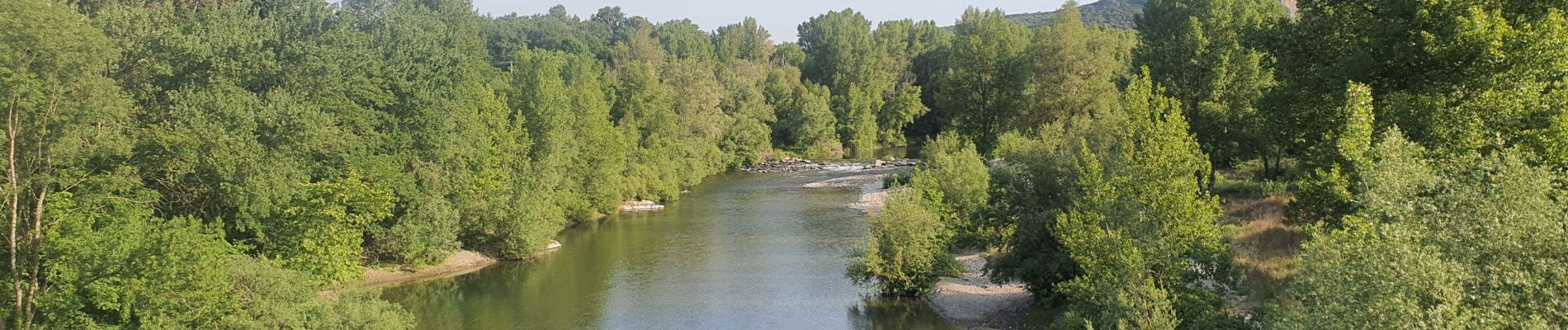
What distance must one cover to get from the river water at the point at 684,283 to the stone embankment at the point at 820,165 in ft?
83.2

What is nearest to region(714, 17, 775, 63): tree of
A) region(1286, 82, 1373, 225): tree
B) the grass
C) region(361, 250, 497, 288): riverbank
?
region(361, 250, 497, 288): riverbank

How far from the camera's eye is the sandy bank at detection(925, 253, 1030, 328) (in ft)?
102

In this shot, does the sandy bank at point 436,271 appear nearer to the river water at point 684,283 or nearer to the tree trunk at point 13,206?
the river water at point 684,283

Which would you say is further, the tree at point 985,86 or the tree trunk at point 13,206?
the tree at point 985,86

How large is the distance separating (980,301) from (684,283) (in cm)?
1155

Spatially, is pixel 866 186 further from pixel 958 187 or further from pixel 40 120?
pixel 40 120

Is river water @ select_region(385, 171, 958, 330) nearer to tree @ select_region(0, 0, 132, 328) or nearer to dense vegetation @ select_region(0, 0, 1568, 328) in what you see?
dense vegetation @ select_region(0, 0, 1568, 328)

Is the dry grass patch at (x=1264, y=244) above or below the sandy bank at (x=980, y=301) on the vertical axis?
above

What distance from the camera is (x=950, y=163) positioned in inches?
1596

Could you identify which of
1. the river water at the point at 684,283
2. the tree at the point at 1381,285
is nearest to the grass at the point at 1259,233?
the tree at the point at 1381,285

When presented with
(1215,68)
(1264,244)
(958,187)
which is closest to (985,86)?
(958,187)

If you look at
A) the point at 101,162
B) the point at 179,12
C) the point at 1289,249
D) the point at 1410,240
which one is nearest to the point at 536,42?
the point at 179,12

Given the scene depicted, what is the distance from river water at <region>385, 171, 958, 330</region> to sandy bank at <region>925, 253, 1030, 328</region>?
2.35ft

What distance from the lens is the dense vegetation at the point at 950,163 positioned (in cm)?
1386
